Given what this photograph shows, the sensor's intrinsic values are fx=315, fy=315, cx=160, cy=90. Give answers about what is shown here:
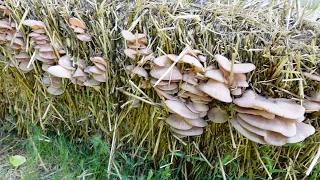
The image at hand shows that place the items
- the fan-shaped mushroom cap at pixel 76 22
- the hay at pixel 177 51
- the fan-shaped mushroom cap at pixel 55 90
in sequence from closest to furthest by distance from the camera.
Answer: the hay at pixel 177 51, the fan-shaped mushroom cap at pixel 76 22, the fan-shaped mushroom cap at pixel 55 90

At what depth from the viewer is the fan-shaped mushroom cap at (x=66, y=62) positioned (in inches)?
55.0

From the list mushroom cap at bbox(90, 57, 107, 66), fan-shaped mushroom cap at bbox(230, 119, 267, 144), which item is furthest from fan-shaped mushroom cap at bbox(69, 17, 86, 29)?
fan-shaped mushroom cap at bbox(230, 119, 267, 144)

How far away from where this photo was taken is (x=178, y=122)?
4.05 feet

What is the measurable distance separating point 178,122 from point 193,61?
259mm

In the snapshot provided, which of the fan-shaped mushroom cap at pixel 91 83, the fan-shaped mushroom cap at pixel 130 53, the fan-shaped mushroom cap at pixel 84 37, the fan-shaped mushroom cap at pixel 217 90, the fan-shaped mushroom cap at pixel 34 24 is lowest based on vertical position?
the fan-shaped mushroom cap at pixel 91 83

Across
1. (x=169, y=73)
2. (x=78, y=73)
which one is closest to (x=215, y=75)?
(x=169, y=73)

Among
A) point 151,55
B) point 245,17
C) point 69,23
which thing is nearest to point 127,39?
point 151,55

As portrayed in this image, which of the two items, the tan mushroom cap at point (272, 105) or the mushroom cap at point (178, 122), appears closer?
the tan mushroom cap at point (272, 105)

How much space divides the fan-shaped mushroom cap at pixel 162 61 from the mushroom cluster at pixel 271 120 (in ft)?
0.96

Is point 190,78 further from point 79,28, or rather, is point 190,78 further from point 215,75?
point 79,28

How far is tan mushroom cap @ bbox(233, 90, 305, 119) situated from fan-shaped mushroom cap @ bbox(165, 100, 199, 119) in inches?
6.6

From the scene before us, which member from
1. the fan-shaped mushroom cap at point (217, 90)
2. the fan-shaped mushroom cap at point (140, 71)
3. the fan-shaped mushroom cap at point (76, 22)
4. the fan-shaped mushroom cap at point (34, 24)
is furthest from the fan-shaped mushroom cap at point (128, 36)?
the fan-shaped mushroom cap at point (34, 24)

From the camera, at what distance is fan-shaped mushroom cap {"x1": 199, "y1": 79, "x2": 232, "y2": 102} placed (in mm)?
1075

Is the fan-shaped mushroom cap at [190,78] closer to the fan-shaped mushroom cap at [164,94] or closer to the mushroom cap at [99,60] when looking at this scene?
the fan-shaped mushroom cap at [164,94]
